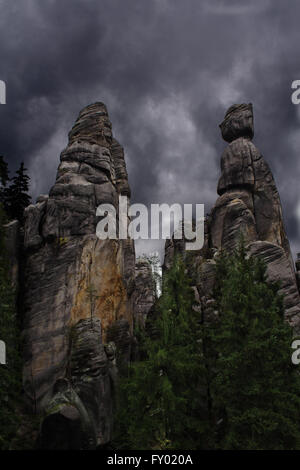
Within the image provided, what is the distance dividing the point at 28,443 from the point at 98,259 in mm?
13829

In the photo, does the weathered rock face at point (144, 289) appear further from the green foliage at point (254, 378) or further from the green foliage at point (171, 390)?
the green foliage at point (254, 378)

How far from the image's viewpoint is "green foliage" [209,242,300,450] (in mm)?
18469

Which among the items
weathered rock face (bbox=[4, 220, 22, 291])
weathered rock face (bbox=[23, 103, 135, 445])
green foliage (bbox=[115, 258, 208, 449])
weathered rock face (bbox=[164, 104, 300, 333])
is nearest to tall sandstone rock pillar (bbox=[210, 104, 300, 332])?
weathered rock face (bbox=[164, 104, 300, 333])

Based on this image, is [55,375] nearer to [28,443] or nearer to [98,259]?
[28,443]

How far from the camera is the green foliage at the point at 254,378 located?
18469mm

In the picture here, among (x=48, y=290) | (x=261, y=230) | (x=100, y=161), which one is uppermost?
(x=100, y=161)

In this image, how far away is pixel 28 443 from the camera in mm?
23234

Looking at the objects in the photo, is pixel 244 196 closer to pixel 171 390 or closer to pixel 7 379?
pixel 171 390

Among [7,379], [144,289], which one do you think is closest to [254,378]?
[7,379]

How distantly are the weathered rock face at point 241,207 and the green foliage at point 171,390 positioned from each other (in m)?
12.1

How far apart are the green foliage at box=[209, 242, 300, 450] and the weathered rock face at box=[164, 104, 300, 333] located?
1375 cm

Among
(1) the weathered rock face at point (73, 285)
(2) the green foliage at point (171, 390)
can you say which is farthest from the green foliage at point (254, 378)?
(1) the weathered rock face at point (73, 285)

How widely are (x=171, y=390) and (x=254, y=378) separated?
4.41m
